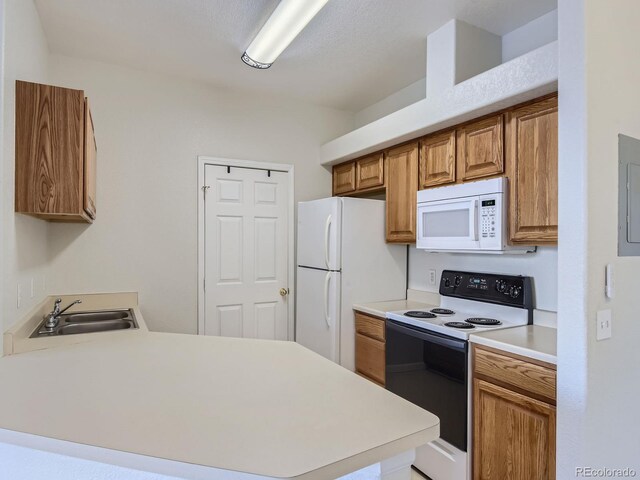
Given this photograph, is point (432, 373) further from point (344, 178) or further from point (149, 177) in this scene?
point (149, 177)

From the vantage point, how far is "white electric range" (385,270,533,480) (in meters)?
2.01

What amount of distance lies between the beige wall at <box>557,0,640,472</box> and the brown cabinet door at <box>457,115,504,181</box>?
2.02 ft

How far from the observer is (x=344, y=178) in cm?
358

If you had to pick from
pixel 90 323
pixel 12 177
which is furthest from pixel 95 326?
pixel 12 177

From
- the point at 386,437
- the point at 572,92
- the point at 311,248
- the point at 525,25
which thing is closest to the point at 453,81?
the point at 525,25

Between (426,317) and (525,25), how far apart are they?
1.89m

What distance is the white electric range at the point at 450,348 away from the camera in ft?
6.58

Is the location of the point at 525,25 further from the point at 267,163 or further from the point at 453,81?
the point at 267,163

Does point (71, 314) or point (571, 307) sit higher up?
point (571, 307)

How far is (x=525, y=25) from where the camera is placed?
90.8 inches

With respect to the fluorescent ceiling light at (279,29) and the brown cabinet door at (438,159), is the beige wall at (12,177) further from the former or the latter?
the brown cabinet door at (438,159)

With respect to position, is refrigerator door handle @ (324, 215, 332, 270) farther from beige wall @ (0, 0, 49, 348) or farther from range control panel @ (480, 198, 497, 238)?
beige wall @ (0, 0, 49, 348)

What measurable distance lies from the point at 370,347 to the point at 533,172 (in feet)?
5.25

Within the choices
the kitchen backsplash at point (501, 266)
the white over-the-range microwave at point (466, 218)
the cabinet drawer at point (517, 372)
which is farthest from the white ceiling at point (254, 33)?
the cabinet drawer at point (517, 372)
